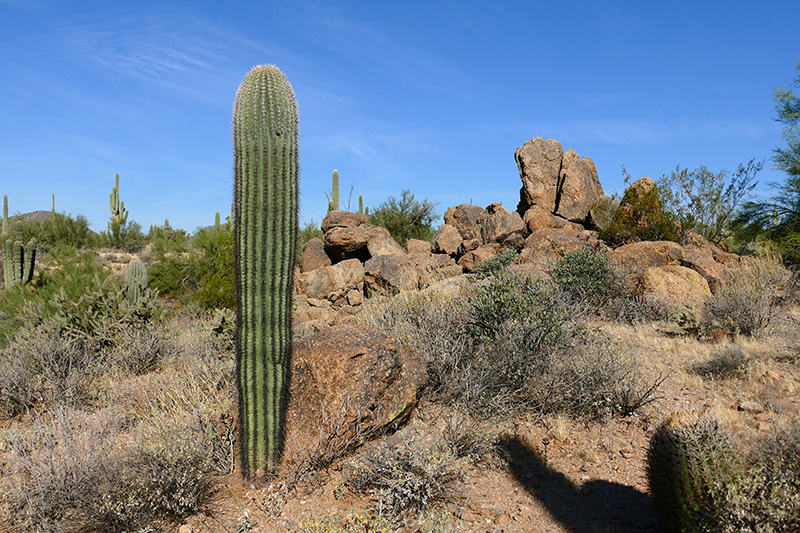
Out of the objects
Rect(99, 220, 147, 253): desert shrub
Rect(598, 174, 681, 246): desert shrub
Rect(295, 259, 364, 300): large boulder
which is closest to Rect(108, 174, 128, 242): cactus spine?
Rect(99, 220, 147, 253): desert shrub

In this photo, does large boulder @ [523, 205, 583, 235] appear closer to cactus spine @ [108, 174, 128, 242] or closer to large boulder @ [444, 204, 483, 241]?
large boulder @ [444, 204, 483, 241]

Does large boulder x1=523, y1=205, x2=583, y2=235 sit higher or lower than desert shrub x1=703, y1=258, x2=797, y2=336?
higher

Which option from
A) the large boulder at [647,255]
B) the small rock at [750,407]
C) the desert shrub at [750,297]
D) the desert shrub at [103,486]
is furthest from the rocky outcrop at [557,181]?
the desert shrub at [103,486]

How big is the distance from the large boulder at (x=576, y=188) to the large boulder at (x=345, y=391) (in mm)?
13423

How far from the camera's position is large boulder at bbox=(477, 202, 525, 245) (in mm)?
15117

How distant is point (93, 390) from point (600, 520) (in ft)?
17.8

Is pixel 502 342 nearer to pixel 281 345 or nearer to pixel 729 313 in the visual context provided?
pixel 281 345

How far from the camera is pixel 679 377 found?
18.8ft

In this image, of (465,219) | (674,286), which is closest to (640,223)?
(465,219)

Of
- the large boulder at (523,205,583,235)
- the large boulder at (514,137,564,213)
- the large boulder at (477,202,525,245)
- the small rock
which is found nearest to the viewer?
the small rock

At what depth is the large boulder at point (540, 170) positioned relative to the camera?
1703 cm

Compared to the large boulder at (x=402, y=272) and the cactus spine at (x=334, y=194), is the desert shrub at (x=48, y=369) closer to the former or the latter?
the large boulder at (x=402, y=272)

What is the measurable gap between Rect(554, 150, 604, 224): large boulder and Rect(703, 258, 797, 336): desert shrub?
556cm

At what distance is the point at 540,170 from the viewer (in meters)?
17.3
